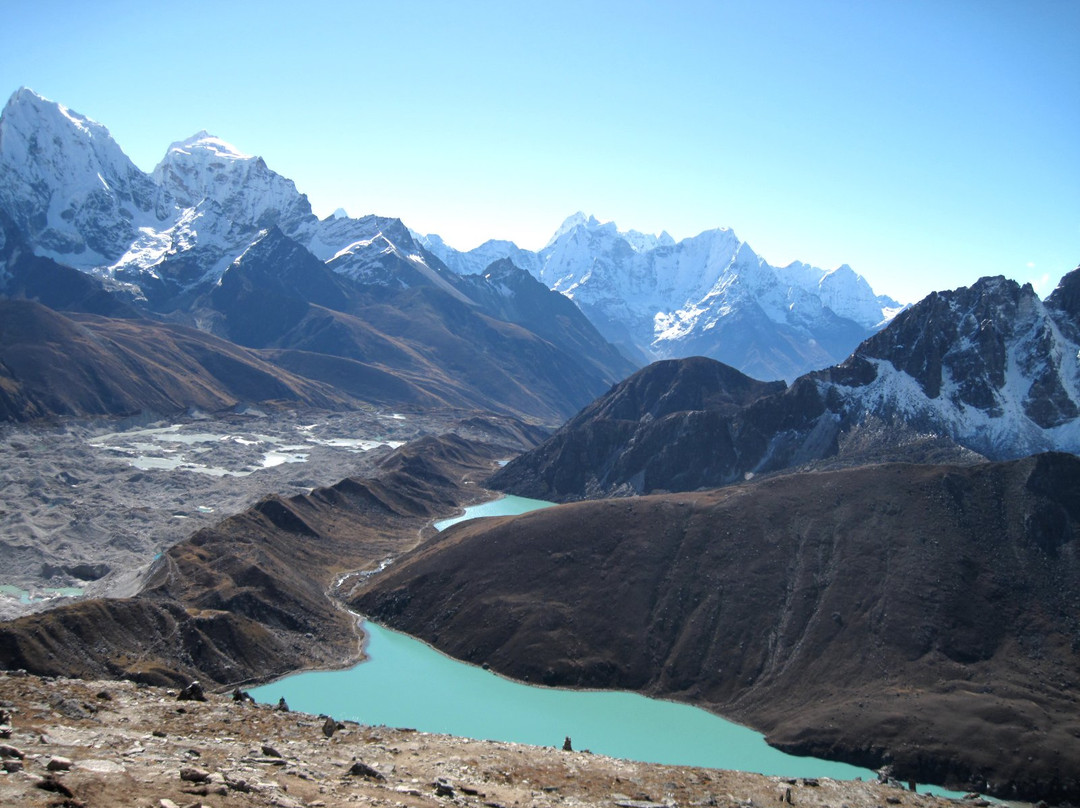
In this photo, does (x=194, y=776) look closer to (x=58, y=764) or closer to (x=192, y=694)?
(x=58, y=764)

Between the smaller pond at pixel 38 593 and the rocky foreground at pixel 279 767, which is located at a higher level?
the rocky foreground at pixel 279 767

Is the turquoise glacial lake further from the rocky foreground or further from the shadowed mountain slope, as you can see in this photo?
the rocky foreground

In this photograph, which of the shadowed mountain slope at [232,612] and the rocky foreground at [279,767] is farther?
the shadowed mountain slope at [232,612]

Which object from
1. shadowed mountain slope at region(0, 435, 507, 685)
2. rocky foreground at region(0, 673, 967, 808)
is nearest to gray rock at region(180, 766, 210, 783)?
rocky foreground at region(0, 673, 967, 808)

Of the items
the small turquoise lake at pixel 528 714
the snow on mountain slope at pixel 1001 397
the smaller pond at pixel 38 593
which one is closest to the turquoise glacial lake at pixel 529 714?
the small turquoise lake at pixel 528 714

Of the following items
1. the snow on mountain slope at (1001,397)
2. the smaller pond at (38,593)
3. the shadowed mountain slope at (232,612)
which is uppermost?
the snow on mountain slope at (1001,397)

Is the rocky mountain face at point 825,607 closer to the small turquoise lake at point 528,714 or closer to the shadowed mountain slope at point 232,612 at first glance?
the small turquoise lake at point 528,714

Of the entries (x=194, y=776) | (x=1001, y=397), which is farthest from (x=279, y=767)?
(x=1001, y=397)
